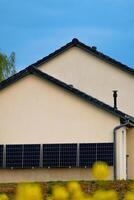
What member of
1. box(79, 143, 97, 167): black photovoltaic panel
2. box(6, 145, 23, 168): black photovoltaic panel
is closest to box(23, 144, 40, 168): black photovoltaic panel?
box(6, 145, 23, 168): black photovoltaic panel

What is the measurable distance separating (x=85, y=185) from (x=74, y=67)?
37.3 ft

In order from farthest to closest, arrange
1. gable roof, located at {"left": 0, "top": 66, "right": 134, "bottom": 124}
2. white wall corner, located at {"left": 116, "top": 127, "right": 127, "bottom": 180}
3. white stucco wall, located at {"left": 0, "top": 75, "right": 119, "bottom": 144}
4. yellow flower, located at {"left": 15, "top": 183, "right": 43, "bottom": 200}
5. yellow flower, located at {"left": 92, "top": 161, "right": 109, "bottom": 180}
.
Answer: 1. gable roof, located at {"left": 0, "top": 66, "right": 134, "bottom": 124}
2. white stucco wall, located at {"left": 0, "top": 75, "right": 119, "bottom": 144}
3. white wall corner, located at {"left": 116, "top": 127, "right": 127, "bottom": 180}
4. yellow flower, located at {"left": 92, "top": 161, "right": 109, "bottom": 180}
5. yellow flower, located at {"left": 15, "top": 183, "right": 43, "bottom": 200}

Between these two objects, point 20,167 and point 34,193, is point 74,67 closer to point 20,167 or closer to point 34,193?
point 20,167

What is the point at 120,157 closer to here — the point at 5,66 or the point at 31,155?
the point at 31,155

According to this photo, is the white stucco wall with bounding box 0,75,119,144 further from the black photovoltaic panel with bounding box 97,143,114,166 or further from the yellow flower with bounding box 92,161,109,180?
the yellow flower with bounding box 92,161,109,180

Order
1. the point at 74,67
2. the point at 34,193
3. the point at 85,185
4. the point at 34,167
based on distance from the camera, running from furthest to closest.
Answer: the point at 74,67 → the point at 34,167 → the point at 85,185 → the point at 34,193

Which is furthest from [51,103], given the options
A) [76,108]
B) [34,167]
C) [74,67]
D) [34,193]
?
[34,193]

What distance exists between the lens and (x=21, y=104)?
956 inches

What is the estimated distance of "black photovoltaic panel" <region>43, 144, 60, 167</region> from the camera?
77.3 ft

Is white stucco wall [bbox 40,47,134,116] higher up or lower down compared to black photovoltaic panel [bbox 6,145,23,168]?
higher up

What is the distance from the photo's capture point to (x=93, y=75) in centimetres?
2962

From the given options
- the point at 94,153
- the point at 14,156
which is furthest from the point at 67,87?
the point at 14,156

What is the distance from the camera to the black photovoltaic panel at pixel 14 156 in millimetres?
23562

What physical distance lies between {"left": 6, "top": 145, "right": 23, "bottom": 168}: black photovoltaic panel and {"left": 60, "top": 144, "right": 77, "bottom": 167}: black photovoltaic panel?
1480 millimetres
